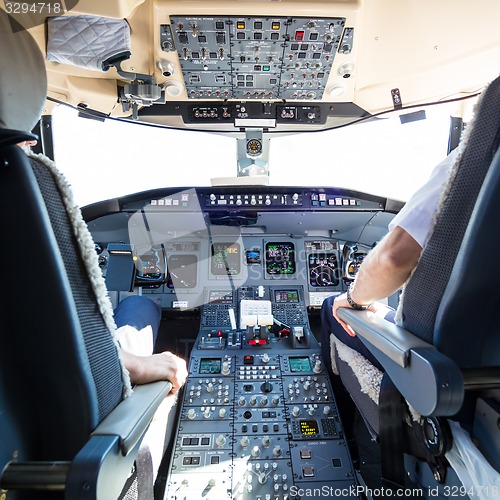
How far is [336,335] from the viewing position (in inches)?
69.2

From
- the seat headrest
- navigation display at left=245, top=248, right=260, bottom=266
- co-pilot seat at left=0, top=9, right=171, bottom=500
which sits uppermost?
the seat headrest

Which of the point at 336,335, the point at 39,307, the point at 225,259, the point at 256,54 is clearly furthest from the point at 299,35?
the point at 39,307

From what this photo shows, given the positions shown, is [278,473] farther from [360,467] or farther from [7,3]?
[7,3]

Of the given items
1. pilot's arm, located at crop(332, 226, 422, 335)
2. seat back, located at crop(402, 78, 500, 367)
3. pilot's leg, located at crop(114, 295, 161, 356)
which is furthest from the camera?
pilot's leg, located at crop(114, 295, 161, 356)

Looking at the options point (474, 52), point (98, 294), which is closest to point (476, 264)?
point (98, 294)

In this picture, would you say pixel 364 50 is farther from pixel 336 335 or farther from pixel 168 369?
pixel 168 369

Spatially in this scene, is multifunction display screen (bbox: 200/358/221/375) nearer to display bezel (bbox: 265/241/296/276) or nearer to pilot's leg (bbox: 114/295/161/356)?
pilot's leg (bbox: 114/295/161/356)

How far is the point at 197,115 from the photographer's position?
258 cm

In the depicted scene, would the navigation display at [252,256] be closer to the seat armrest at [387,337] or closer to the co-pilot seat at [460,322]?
the seat armrest at [387,337]

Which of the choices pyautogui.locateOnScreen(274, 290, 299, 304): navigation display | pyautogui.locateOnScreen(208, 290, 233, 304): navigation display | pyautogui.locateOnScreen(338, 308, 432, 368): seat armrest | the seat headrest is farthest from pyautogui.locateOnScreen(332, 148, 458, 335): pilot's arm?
pyautogui.locateOnScreen(208, 290, 233, 304): navigation display

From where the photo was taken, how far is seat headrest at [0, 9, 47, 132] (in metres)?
0.60

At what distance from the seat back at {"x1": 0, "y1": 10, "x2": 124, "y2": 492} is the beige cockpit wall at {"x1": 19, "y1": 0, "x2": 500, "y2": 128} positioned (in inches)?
43.6

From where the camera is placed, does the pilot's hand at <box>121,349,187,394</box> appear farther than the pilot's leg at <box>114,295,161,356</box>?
No

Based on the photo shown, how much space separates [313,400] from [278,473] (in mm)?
444
